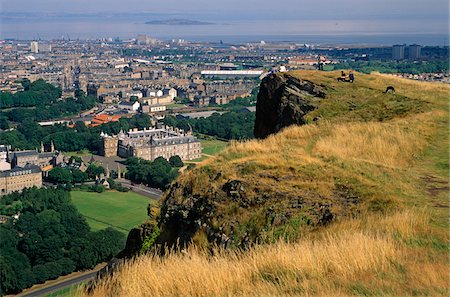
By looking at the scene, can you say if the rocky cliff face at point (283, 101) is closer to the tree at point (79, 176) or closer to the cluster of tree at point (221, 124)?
the tree at point (79, 176)

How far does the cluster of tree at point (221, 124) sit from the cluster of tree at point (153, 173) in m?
11.5

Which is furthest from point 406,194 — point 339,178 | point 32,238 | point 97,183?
point 97,183

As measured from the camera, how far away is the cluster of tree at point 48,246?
905 inches

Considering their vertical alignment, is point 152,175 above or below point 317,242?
below

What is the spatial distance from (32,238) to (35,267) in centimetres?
308

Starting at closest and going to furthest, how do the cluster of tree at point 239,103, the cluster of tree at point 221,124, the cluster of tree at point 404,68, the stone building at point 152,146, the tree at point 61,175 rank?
1. the tree at point 61,175
2. the stone building at point 152,146
3. the cluster of tree at point 221,124
4. the cluster of tree at point 239,103
5. the cluster of tree at point 404,68

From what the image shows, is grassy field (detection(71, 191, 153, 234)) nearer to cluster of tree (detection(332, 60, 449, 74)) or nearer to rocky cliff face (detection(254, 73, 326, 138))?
rocky cliff face (detection(254, 73, 326, 138))

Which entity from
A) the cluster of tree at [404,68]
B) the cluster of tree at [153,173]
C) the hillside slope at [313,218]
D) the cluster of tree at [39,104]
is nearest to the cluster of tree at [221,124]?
the cluster of tree at [153,173]

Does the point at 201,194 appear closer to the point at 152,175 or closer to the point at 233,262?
the point at 233,262

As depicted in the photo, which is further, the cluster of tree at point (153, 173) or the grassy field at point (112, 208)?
the cluster of tree at point (153, 173)

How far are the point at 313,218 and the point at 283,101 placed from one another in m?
8.10

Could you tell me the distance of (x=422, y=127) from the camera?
1028 cm

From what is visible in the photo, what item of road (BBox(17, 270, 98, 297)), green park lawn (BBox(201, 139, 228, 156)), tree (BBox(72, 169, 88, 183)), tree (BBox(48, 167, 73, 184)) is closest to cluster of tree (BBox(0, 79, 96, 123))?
green park lawn (BBox(201, 139, 228, 156))

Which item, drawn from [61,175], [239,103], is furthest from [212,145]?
[239,103]
